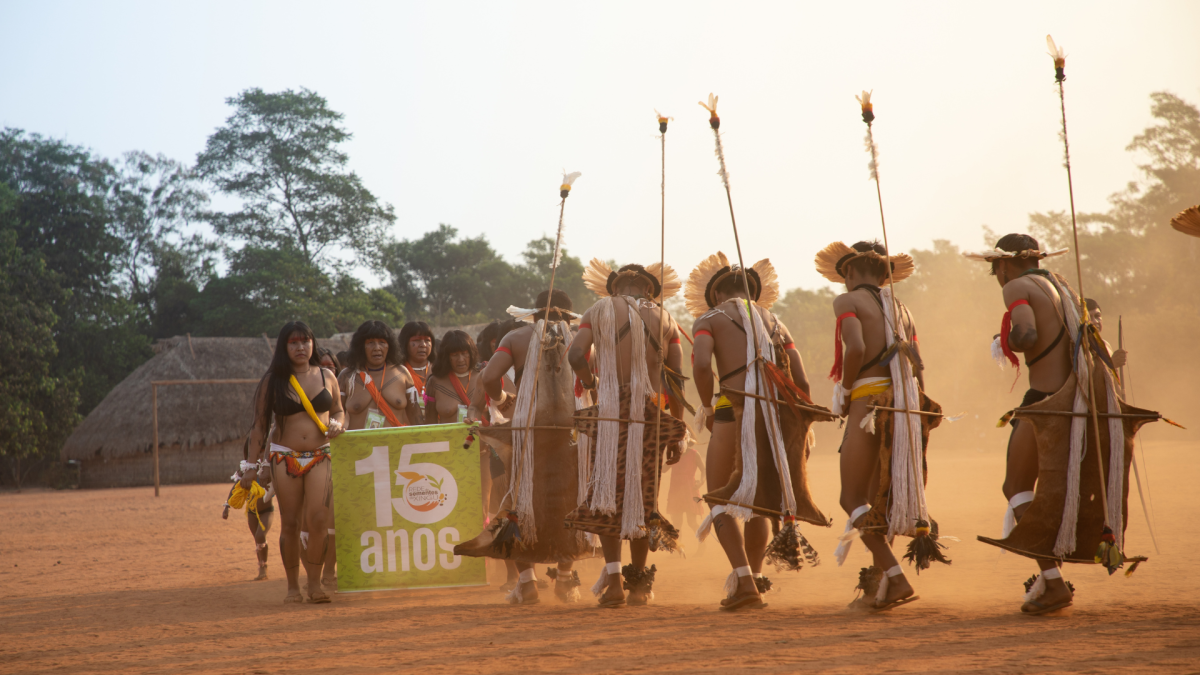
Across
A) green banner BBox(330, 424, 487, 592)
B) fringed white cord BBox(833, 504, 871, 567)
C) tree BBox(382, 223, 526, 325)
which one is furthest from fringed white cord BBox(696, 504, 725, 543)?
tree BBox(382, 223, 526, 325)

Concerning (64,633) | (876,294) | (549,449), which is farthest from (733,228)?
(64,633)

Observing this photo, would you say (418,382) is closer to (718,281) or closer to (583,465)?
(583,465)

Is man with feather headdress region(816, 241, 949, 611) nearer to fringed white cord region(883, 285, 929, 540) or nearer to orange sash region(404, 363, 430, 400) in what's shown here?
fringed white cord region(883, 285, 929, 540)

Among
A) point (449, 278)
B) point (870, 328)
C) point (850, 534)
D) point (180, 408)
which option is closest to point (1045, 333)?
point (870, 328)

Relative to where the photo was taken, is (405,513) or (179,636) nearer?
(179,636)

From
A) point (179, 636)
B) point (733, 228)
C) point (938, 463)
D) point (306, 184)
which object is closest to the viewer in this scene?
point (179, 636)

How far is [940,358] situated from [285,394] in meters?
29.2

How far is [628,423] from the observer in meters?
5.47

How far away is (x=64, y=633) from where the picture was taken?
5.16m

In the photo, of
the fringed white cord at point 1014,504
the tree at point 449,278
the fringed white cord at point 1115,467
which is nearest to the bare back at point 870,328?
the fringed white cord at point 1014,504

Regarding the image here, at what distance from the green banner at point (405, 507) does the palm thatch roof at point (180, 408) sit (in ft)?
52.7

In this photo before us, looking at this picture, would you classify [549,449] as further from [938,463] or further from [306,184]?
[306,184]

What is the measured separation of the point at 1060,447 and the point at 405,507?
397 centimetres

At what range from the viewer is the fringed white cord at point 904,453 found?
4742 millimetres
